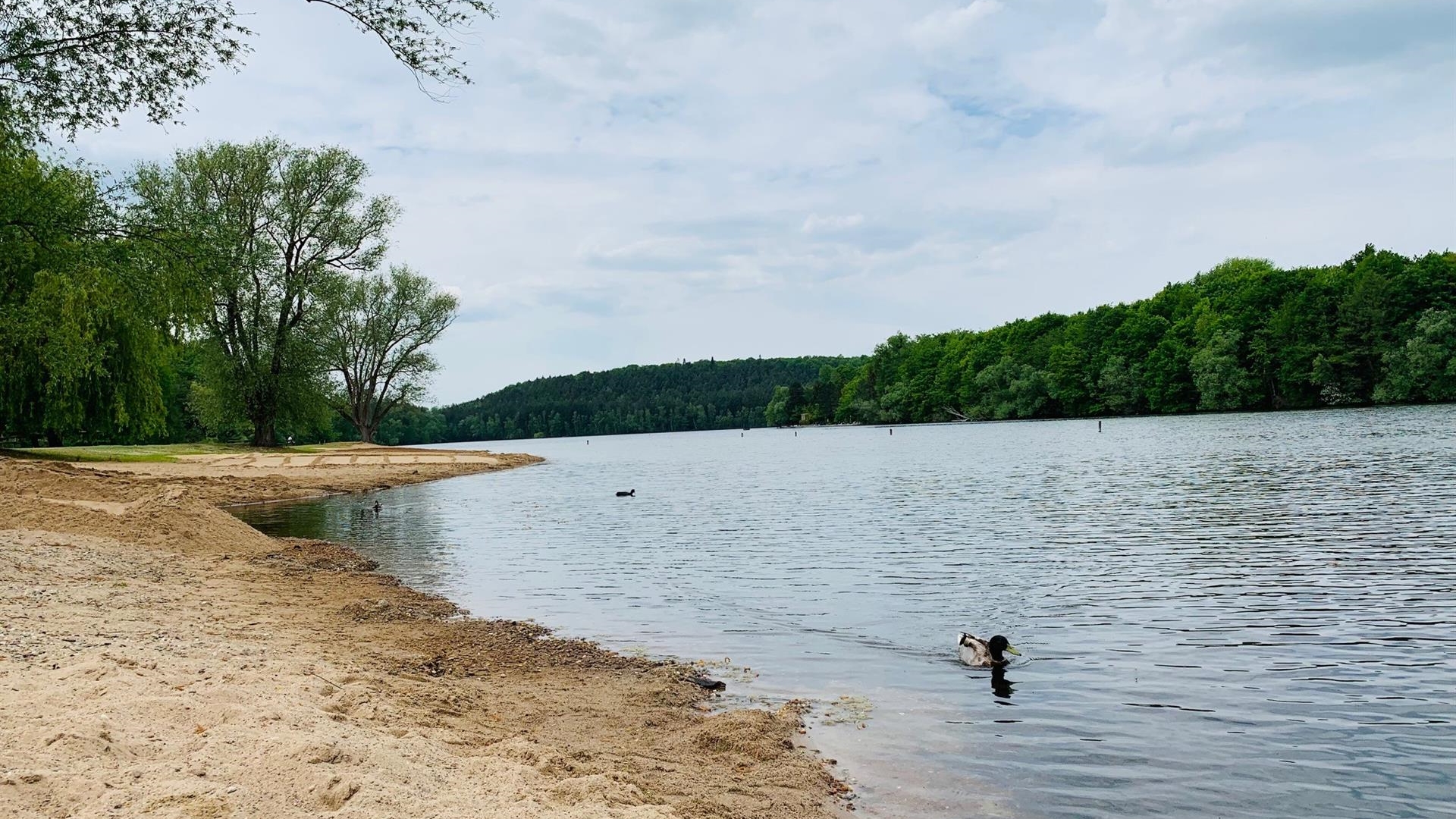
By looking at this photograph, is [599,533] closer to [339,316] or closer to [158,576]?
[158,576]

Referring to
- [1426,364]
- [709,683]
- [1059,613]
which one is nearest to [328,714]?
[709,683]

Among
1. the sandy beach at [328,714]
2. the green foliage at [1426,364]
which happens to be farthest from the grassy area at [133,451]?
the green foliage at [1426,364]

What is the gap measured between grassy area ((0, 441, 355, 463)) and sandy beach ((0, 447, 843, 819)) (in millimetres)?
26972

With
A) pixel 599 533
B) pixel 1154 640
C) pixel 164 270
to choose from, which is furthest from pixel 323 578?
pixel 1154 640

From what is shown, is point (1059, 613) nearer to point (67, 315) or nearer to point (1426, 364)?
point (67, 315)

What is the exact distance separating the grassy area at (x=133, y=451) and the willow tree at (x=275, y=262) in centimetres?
235

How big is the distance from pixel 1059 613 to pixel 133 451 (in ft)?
149

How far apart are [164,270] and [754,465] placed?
42.6m

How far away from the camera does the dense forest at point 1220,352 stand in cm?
8700

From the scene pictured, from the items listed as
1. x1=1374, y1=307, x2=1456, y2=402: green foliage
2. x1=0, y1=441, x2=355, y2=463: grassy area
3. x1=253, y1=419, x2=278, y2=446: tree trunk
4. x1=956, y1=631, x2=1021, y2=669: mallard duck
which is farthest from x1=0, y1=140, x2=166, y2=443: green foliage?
x1=1374, y1=307, x2=1456, y2=402: green foliage

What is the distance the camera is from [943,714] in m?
8.53

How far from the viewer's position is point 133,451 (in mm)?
43781

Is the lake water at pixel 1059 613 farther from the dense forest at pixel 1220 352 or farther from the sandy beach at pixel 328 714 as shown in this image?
the dense forest at pixel 1220 352

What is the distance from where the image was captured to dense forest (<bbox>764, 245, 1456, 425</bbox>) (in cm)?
8700
